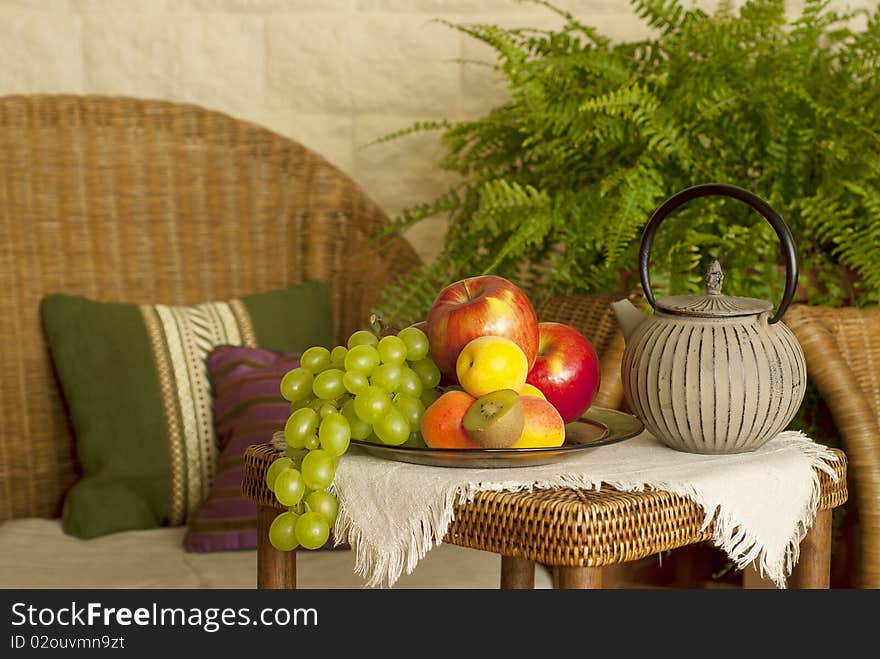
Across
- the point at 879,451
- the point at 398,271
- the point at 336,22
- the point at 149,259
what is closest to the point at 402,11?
the point at 336,22

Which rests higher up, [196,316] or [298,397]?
[298,397]

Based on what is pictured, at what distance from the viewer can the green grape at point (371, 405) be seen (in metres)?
0.93

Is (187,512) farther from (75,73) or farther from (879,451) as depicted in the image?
(879,451)

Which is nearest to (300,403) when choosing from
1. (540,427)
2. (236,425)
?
(540,427)

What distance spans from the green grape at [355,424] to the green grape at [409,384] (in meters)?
0.04

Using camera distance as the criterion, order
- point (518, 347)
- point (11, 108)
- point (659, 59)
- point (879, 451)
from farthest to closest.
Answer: point (11, 108), point (659, 59), point (879, 451), point (518, 347)

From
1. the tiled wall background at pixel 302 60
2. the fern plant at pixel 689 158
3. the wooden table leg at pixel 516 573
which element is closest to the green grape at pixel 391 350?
the wooden table leg at pixel 516 573

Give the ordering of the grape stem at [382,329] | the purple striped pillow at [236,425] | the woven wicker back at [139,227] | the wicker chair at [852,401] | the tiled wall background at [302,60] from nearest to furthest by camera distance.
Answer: the grape stem at [382,329] → the wicker chair at [852,401] → the purple striped pillow at [236,425] → the woven wicker back at [139,227] → the tiled wall background at [302,60]

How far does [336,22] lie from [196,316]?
2.00ft

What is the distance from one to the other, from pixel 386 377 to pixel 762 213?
36 cm

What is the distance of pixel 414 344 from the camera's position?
3.24 feet

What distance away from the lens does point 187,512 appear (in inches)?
67.1

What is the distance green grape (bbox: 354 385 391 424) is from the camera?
928 millimetres

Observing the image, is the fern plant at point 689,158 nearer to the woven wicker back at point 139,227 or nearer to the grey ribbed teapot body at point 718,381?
the woven wicker back at point 139,227
